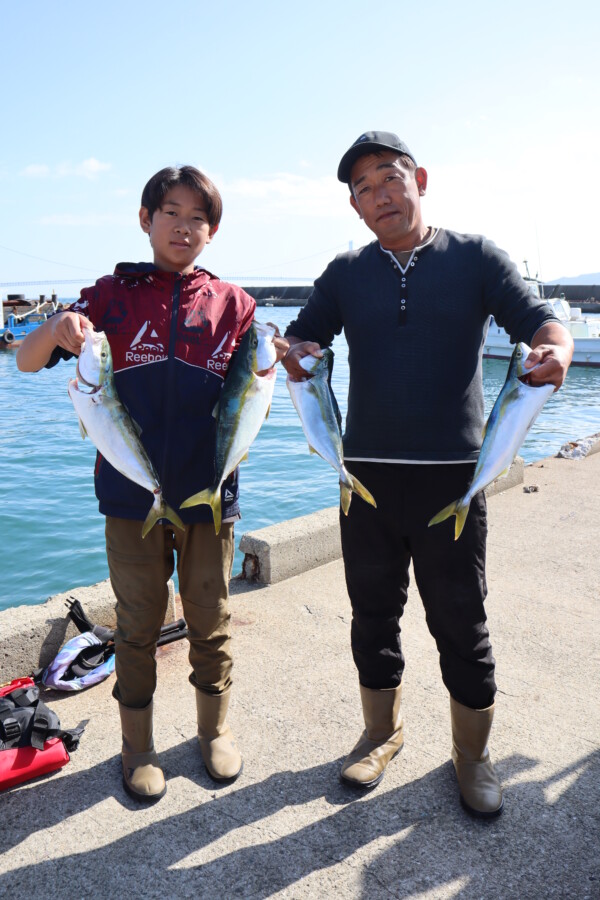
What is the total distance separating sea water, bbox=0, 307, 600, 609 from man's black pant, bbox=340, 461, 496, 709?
5.29 meters

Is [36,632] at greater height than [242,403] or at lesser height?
lesser

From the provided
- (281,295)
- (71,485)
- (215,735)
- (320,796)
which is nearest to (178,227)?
(215,735)

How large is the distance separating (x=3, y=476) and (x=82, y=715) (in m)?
12.6

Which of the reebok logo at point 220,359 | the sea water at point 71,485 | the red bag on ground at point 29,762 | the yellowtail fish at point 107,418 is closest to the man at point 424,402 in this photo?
the reebok logo at point 220,359

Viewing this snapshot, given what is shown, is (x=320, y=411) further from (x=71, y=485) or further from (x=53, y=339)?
(x=71, y=485)

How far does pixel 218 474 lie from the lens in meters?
3.08

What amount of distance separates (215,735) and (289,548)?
2.35 meters

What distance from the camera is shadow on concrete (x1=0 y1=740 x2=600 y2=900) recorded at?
8.82ft

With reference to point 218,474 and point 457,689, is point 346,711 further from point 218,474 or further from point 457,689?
point 218,474

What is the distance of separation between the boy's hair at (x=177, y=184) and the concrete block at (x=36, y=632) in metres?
2.57

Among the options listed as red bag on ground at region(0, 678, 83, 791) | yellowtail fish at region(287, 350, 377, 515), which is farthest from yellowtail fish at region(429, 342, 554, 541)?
red bag on ground at region(0, 678, 83, 791)

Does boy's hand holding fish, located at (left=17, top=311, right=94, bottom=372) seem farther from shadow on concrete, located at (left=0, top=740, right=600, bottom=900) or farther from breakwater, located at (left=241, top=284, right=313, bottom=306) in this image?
breakwater, located at (left=241, top=284, right=313, bottom=306)

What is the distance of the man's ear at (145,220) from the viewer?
334 cm

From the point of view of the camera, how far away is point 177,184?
3203 mm
